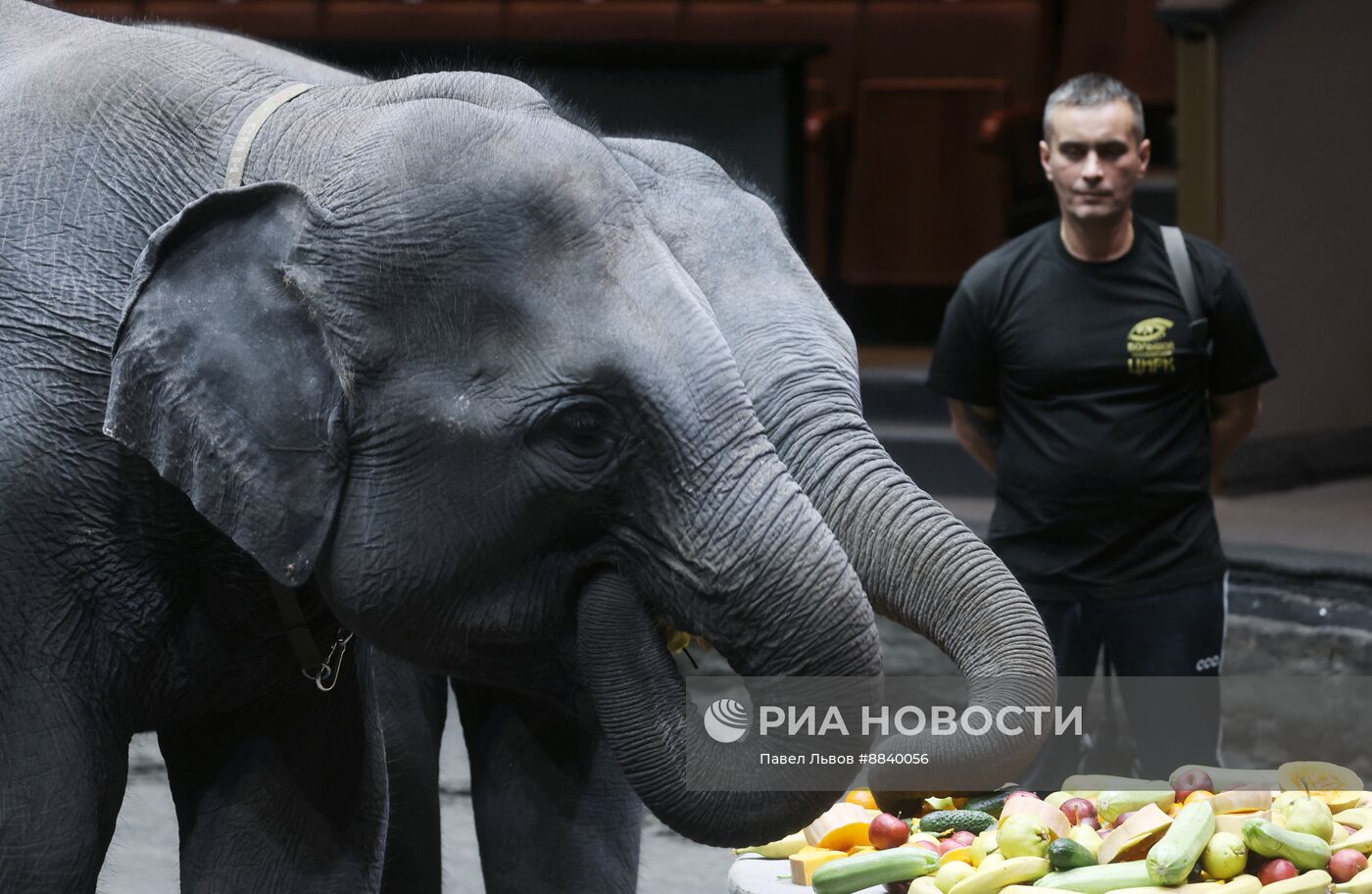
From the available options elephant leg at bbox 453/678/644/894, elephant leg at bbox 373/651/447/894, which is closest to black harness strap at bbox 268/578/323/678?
elephant leg at bbox 453/678/644/894

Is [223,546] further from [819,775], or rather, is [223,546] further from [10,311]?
[819,775]

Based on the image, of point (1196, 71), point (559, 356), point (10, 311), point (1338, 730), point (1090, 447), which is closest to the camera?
point (559, 356)

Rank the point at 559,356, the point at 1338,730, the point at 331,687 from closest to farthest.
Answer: the point at 559,356 < the point at 331,687 < the point at 1338,730

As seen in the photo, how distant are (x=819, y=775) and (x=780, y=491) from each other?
0.86 feet

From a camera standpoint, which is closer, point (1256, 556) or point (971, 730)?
point (971, 730)

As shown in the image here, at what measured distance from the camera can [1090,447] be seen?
3824 millimetres

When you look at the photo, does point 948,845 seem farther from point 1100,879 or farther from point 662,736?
point 662,736

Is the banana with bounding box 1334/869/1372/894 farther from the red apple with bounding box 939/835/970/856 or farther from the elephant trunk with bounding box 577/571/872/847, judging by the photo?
the elephant trunk with bounding box 577/571/872/847

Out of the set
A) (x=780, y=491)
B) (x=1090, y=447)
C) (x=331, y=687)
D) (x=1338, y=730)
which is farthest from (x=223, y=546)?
(x=1338, y=730)

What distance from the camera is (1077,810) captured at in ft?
9.20

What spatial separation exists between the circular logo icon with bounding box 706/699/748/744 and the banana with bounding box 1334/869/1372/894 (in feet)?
3.53

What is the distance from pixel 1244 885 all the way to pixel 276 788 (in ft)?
3.91

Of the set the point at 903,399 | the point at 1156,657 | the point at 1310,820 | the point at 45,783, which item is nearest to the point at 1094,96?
the point at 1156,657

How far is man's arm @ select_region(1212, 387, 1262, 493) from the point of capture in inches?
157
